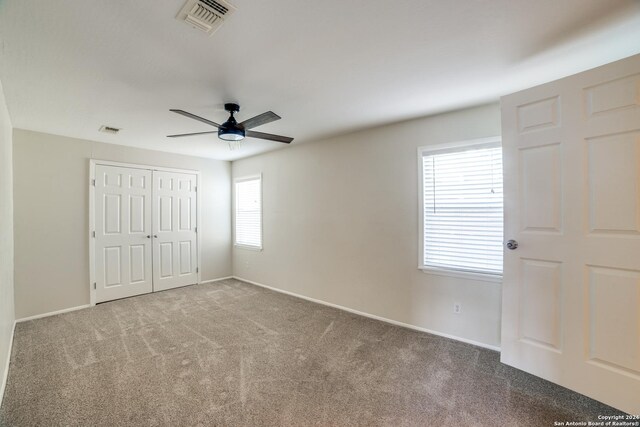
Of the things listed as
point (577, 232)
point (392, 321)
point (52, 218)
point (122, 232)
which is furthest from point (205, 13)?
point (122, 232)

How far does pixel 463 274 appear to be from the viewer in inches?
110

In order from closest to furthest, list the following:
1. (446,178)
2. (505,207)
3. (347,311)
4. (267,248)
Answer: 1. (505,207)
2. (446,178)
3. (347,311)
4. (267,248)

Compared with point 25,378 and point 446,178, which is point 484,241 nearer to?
Result: point 446,178

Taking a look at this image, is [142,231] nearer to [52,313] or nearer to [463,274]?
[52,313]

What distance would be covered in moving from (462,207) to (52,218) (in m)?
5.09

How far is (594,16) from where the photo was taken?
4.93 ft

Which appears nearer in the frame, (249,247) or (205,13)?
(205,13)

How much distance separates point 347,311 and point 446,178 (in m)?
2.10

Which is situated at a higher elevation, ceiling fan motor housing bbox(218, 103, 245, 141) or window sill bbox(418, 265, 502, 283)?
ceiling fan motor housing bbox(218, 103, 245, 141)

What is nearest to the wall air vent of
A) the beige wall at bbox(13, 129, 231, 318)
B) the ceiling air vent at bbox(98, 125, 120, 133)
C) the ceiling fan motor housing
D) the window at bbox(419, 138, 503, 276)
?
the ceiling air vent at bbox(98, 125, 120, 133)

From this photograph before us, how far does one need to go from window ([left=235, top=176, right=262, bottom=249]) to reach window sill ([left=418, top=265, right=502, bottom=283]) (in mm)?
3005

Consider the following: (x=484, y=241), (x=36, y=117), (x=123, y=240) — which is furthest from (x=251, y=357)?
(x=36, y=117)

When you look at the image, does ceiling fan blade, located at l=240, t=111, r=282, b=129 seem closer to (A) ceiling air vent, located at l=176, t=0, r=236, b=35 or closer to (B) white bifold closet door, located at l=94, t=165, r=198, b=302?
(A) ceiling air vent, located at l=176, t=0, r=236, b=35

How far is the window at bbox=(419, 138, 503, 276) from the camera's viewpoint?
262 centimetres
